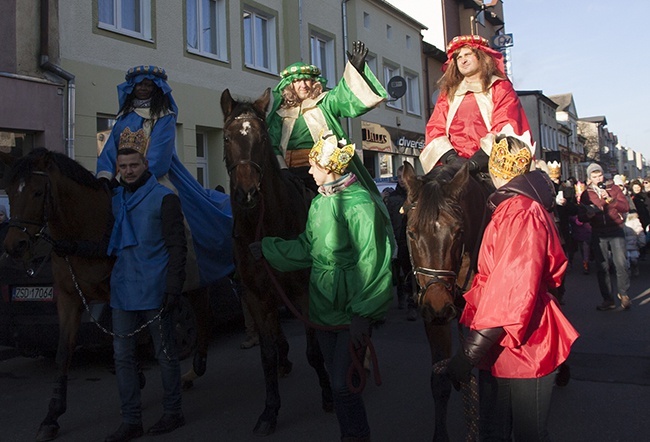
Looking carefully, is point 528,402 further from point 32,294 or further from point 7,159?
point 32,294

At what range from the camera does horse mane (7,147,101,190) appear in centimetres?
456

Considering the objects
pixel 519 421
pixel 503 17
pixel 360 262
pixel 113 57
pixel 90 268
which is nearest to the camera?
pixel 519 421

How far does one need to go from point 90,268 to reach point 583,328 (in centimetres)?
647

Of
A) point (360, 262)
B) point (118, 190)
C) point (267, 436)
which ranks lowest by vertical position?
point (267, 436)

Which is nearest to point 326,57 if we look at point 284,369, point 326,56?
point 326,56

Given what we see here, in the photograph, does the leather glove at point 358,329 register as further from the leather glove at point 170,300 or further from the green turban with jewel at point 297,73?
the green turban with jewel at point 297,73

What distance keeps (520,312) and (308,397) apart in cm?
330

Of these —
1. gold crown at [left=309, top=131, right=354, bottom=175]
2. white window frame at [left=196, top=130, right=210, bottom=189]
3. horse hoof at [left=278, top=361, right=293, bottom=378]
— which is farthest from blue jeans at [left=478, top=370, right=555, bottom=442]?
white window frame at [left=196, top=130, right=210, bottom=189]

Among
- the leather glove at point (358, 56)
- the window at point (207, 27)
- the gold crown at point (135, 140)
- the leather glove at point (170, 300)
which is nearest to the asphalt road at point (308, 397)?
the leather glove at point (170, 300)

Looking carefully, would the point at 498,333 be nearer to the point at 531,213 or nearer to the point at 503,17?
the point at 531,213

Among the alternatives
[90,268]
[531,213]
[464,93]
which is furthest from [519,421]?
[90,268]

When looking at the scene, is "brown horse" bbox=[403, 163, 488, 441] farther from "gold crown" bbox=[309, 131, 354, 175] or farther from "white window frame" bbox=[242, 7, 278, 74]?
"white window frame" bbox=[242, 7, 278, 74]

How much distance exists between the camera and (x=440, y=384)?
160 inches

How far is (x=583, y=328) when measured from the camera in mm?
8344
